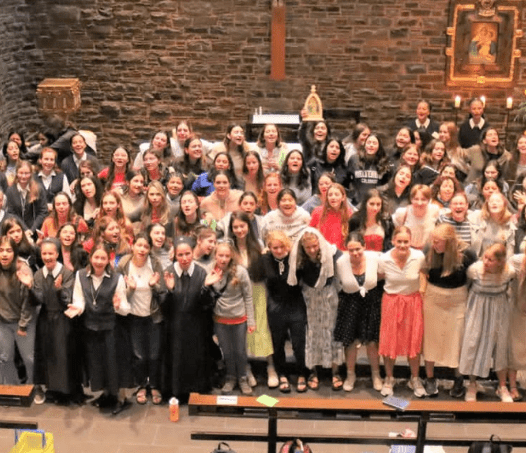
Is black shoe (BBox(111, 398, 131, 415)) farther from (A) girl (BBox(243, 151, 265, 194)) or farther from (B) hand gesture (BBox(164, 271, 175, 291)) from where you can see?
(A) girl (BBox(243, 151, 265, 194))

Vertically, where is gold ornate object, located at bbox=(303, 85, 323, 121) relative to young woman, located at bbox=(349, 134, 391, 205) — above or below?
above

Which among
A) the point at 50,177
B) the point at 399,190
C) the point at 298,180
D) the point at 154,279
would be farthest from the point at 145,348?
the point at 399,190

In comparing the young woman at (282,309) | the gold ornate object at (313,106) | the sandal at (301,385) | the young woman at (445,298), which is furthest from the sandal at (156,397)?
the gold ornate object at (313,106)

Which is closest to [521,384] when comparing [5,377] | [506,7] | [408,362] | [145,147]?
[408,362]

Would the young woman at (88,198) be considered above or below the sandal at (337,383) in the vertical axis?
above

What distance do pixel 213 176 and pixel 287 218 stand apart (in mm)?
1509

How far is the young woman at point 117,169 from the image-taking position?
9266mm

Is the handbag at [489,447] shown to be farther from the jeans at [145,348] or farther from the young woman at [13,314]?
the young woman at [13,314]

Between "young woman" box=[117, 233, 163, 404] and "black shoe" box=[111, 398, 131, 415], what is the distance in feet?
0.30

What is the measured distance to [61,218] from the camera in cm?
835

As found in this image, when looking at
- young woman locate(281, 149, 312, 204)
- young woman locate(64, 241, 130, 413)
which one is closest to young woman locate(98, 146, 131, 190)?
young woman locate(281, 149, 312, 204)

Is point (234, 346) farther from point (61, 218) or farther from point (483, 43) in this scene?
point (483, 43)

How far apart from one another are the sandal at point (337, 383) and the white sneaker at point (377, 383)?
0.28 metres

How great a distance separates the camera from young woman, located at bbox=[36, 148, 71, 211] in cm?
945
